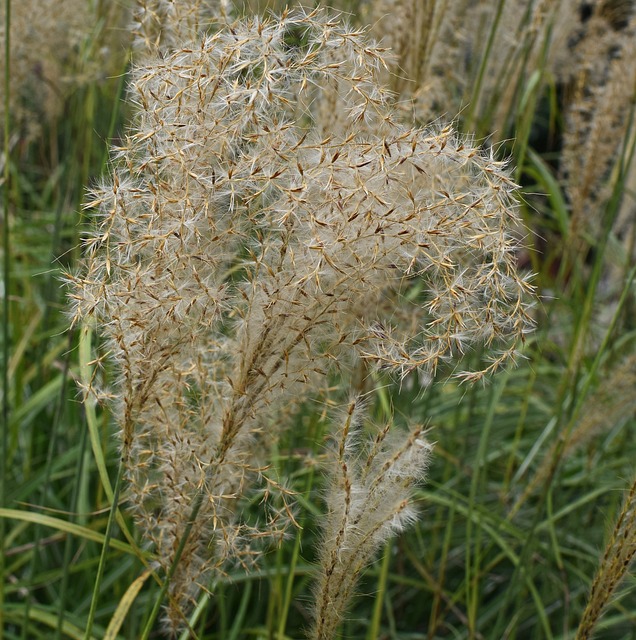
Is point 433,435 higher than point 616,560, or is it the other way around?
point 616,560

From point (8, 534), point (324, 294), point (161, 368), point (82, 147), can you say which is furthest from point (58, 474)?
point (324, 294)

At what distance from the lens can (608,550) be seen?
1.29 metres

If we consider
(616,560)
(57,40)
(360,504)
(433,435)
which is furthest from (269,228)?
(57,40)

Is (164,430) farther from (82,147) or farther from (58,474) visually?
(82,147)

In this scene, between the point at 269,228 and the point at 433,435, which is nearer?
the point at 269,228

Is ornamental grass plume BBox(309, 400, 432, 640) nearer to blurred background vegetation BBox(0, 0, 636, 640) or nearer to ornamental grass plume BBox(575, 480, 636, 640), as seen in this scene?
ornamental grass plume BBox(575, 480, 636, 640)

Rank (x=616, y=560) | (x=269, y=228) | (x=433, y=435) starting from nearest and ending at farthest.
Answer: (x=269, y=228) → (x=616, y=560) → (x=433, y=435)

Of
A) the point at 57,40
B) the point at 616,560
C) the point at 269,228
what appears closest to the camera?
the point at 269,228

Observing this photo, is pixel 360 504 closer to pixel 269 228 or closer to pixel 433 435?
pixel 269 228

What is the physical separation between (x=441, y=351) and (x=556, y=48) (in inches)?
110

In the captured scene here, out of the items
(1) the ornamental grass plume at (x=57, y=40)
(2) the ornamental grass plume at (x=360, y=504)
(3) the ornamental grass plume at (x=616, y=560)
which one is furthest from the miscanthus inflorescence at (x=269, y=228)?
(1) the ornamental grass plume at (x=57, y=40)

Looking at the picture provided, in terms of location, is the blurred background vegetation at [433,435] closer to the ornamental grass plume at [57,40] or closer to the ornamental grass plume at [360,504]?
the ornamental grass plume at [57,40]

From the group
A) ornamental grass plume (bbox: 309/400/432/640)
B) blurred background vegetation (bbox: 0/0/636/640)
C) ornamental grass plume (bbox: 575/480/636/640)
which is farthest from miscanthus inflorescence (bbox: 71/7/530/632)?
blurred background vegetation (bbox: 0/0/636/640)

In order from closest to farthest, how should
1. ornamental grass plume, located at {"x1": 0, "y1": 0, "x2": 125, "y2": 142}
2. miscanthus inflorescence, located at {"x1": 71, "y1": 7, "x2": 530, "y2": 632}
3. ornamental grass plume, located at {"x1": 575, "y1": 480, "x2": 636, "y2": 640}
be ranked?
1. miscanthus inflorescence, located at {"x1": 71, "y1": 7, "x2": 530, "y2": 632}
2. ornamental grass plume, located at {"x1": 575, "y1": 480, "x2": 636, "y2": 640}
3. ornamental grass plume, located at {"x1": 0, "y1": 0, "x2": 125, "y2": 142}
